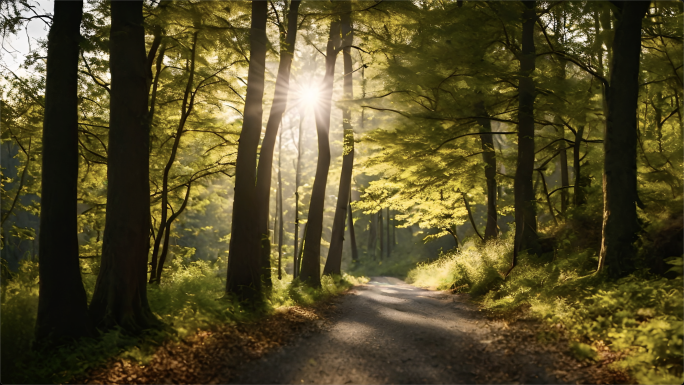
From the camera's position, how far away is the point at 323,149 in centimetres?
1473

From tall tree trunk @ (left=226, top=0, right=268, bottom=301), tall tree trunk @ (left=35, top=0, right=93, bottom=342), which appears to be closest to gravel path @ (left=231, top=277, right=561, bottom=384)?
tall tree trunk @ (left=226, top=0, right=268, bottom=301)

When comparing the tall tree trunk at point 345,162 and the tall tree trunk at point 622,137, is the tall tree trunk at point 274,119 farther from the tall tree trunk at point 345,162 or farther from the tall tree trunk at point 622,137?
the tall tree trunk at point 622,137

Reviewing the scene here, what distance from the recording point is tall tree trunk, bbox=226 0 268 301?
9.20m

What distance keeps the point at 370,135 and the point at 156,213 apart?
8.20 meters

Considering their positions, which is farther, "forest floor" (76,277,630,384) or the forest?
the forest

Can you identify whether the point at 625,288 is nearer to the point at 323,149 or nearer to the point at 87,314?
the point at 87,314

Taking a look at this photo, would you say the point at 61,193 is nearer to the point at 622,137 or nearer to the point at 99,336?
the point at 99,336

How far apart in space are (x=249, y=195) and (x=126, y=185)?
3.10 metres

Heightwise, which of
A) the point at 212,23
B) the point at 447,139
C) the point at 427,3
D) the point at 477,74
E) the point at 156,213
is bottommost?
the point at 156,213

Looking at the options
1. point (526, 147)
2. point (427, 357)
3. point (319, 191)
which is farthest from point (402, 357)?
point (319, 191)

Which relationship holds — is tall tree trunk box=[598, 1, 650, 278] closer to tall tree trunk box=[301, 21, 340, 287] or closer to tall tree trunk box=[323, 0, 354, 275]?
tall tree trunk box=[323, 0, 354, 275]

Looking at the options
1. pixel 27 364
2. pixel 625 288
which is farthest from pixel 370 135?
pixel 27 364

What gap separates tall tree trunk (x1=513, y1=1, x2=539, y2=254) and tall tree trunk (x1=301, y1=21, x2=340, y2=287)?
627cm

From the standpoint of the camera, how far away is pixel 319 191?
14578 mm
